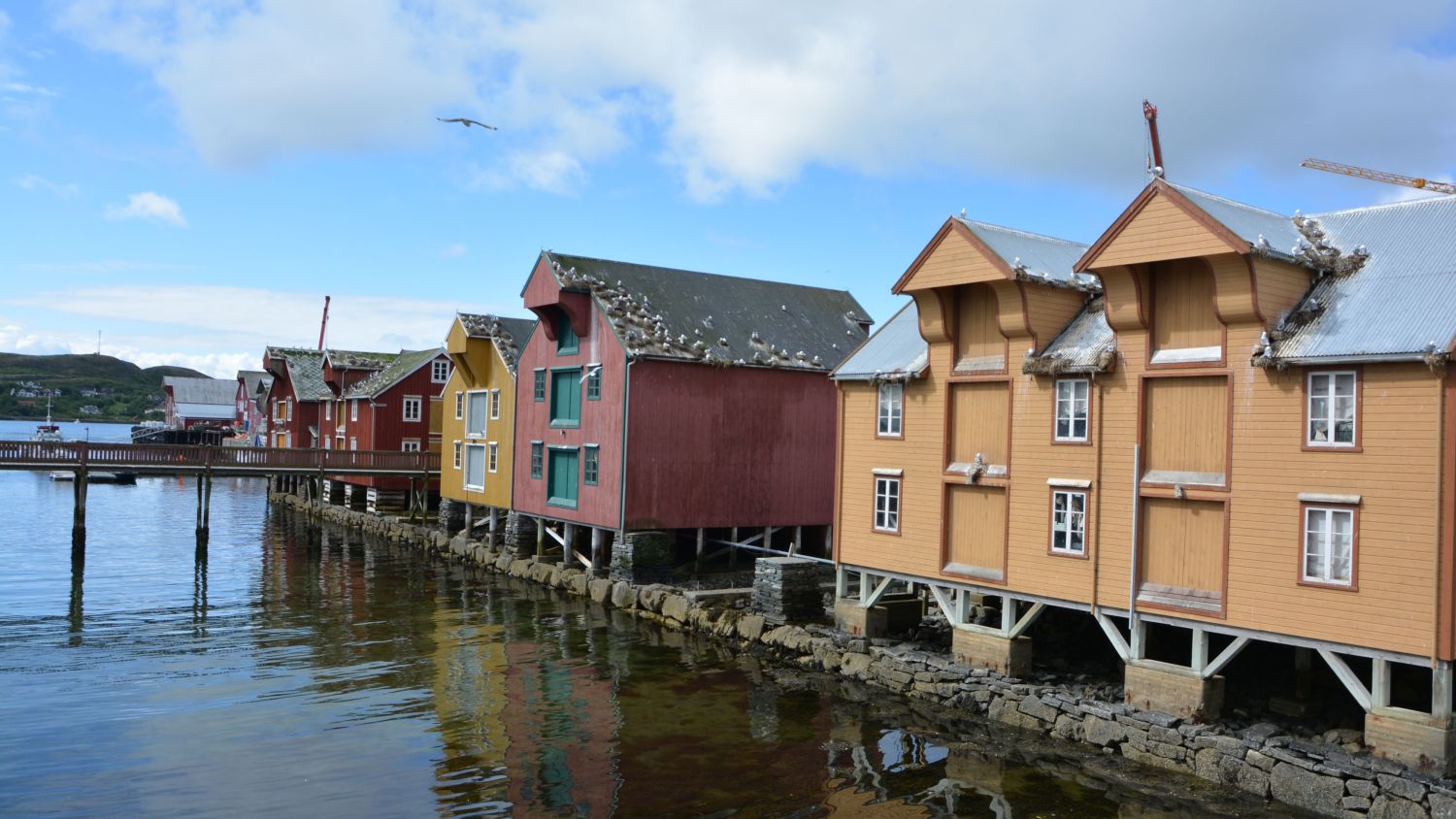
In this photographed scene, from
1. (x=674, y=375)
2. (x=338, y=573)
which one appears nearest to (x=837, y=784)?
(x=674, y=375)

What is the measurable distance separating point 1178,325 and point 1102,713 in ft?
21.6

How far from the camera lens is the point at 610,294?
1313 inches

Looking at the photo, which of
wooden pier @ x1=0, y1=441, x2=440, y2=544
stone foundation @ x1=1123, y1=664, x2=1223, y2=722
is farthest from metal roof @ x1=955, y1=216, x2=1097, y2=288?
wooden pier @ x1=0, y1=441, x2=440, y2=544

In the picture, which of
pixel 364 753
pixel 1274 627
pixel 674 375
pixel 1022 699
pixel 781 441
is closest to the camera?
pixel 1274 627

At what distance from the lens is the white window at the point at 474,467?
42969 mm

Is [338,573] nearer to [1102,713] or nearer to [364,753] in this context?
[364,753]

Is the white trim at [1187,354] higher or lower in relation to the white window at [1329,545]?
higher

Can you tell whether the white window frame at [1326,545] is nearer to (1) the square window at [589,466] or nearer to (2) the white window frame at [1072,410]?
(2) the white window frame at [1072,410]

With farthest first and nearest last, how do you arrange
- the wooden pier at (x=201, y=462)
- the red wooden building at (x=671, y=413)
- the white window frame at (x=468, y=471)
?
the white window frame at (x=468, y=471) → the wooden pier at (x=201, y=462) → the red wooden building at (x=671, y=413)

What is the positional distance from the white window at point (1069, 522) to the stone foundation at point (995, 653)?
2.12 meters

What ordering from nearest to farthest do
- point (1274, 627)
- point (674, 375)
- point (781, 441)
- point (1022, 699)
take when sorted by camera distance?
point (1274, 627), point (1022, 699), point (674, 375), point (781, 441)

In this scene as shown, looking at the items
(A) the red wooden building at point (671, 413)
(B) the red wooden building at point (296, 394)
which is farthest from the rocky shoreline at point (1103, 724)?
(B) the red wooden building at point (296, 394)

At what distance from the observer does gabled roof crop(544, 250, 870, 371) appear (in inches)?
1282

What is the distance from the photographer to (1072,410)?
19031 mm
